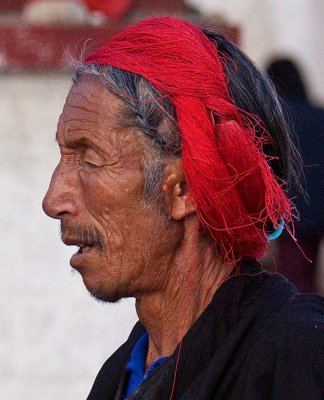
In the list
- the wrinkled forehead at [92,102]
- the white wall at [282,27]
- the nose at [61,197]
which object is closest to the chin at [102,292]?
the nose at [61,197]

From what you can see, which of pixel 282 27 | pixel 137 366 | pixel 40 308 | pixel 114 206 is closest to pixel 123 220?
pixel 114 206

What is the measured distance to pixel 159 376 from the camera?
2645 mm

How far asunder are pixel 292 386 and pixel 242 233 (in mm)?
424

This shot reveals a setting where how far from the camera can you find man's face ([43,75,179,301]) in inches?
105

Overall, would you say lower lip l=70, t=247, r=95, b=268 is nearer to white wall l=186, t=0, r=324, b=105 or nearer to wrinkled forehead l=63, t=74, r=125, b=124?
wrinkled forehead l=63, t=74, r=125, b=124

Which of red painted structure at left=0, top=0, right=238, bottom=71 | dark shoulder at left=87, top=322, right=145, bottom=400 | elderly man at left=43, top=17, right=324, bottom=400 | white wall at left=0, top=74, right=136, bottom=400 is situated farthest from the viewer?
red painted structure at left=0, top=0, right=238, bottom=71

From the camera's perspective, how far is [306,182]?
4.13m

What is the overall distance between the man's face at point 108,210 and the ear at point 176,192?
0.10ft

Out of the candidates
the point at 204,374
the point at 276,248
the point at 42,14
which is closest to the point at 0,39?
the point at 42,14

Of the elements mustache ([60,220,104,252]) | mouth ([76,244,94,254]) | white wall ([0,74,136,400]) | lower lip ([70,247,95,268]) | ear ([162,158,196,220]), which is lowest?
white wall ([0,74,136,400])

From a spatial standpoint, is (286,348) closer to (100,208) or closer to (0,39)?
(100,208)

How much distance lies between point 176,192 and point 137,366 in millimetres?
458

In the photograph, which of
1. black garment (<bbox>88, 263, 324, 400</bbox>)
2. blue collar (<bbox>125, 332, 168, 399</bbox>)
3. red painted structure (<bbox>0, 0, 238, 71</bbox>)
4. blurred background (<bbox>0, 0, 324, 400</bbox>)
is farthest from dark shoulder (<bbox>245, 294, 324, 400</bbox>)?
red painted structure (<bbox>0, 0, 238, 71</bbox>)

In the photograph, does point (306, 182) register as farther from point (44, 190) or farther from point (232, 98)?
point (44, 190)
